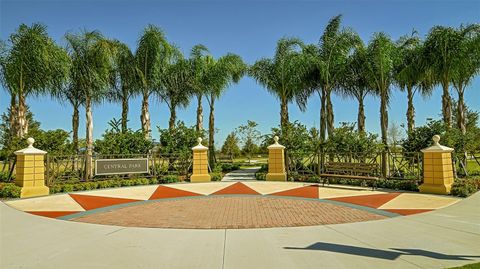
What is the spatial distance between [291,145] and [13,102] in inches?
674

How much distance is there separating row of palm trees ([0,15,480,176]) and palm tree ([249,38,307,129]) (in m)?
0.07

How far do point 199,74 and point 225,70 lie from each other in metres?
2.01

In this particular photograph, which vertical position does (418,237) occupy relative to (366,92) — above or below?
below

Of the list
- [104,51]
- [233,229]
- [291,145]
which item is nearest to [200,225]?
[233,229]

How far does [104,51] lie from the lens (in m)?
19.6

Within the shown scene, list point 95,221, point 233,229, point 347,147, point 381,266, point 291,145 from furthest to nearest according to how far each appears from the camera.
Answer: point 291,145 → point 347,147 → point 95,221 → point 233,229 → point 381,266

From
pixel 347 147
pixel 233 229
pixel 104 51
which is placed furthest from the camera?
pixel 104 51

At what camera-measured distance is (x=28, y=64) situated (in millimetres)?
17281

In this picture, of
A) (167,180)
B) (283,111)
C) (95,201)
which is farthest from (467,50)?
(95,201)

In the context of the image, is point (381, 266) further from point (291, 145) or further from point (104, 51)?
point (104, 51)

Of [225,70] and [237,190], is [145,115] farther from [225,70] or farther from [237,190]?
[237,190]

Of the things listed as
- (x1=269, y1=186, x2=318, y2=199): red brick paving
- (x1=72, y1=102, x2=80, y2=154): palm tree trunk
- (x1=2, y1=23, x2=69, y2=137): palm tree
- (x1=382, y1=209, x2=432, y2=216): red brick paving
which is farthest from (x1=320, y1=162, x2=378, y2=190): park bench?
(x1=72, y1=102, x2=80, y2=154): palm tree trunk

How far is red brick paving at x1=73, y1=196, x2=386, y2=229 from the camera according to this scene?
727 cm

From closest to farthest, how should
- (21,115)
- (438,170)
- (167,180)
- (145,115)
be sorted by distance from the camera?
(438,170) < (167,180) < (21,115) < (145,115)
